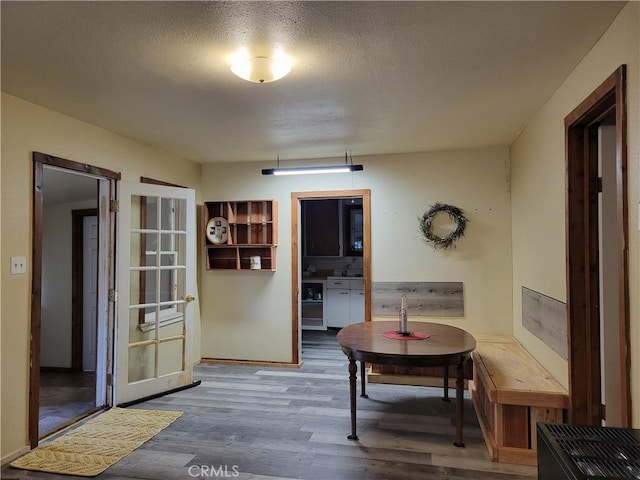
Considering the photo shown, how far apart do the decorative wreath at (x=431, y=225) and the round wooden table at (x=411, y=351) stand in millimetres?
1275

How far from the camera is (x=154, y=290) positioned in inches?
153

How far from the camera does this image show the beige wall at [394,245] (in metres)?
4.23

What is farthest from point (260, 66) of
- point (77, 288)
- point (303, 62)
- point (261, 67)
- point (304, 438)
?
point (77, 288)

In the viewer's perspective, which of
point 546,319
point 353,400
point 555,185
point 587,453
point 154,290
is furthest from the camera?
point 154,290

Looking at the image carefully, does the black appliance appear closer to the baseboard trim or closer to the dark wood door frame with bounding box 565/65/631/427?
the dark wood door frame with bounding box 565/65/631/427

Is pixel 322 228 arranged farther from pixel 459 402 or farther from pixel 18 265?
pixel 18 265

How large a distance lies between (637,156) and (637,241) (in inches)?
14.6

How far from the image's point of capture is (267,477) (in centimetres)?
241

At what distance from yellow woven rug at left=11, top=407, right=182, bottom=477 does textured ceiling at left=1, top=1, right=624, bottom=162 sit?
2.48 m

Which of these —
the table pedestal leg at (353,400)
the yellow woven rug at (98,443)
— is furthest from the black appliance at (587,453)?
the yellow woven rug at (98,443)

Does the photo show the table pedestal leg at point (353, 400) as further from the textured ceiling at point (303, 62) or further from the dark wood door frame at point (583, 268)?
the textured ceiling at point (303, 62)

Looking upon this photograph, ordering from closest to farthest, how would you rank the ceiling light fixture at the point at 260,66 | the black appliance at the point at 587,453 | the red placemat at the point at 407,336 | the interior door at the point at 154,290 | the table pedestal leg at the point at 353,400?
the black appliance at the point at 587,453 < the ceiling light fixture at the point at 260,66 < the table pedestal leg at the point at 353,400 < the red placemat at the point at 407,336 < the interior door at the point at 154,290

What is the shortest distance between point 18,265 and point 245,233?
2.50 metres

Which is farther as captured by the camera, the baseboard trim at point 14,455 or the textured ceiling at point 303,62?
the baseboard trim at point 14,455
